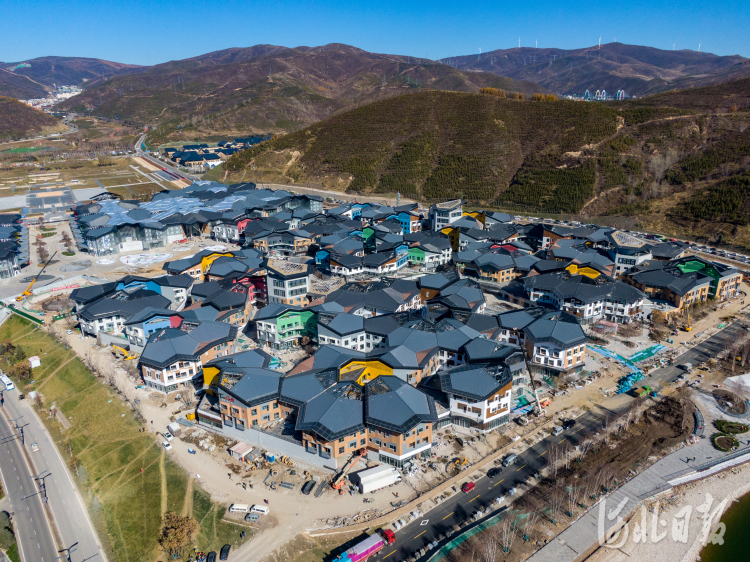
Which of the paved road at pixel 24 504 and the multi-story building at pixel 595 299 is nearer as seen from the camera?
the paved road at pixel 24 504

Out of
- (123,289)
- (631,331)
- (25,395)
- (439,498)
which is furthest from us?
(123,289)

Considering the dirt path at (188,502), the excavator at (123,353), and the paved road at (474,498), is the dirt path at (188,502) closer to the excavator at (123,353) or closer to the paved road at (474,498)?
the paved road at (474,498)

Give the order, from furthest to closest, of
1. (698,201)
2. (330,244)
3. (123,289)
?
1. (698,201)
2. (330,244)
3. (123,289)

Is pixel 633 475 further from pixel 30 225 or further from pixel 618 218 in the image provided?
pixel 30 225

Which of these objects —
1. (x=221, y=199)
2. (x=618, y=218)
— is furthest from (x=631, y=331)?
(x=221, y=199)

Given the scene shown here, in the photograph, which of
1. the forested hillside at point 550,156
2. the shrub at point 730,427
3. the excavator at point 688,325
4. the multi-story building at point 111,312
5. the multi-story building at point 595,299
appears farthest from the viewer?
the forested hillside at point 550,156

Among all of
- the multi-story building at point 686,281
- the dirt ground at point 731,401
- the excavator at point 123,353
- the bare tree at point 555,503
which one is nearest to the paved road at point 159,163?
the excavator at point 123,353

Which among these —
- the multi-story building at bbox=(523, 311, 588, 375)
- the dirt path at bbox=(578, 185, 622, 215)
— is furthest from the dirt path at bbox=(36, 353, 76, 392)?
the dirt path at bbox=(578, 185, 622, 215)
